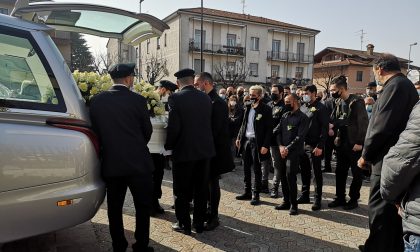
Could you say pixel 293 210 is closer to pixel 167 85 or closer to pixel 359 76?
pixel 167 85

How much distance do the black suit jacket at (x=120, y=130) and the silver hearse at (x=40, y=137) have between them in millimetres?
236

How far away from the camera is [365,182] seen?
7637mm

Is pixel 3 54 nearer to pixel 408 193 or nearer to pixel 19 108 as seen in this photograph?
pixel 19 108

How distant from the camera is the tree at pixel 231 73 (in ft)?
122

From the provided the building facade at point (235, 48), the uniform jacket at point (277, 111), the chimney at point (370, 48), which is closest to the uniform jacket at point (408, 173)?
the uniform jacket at point (277, 111)

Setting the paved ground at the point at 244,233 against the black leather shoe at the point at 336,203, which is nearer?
the paved ground at the point at 244,233

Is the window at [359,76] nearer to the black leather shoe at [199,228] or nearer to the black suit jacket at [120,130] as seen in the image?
the black leather shoe at [199,228]

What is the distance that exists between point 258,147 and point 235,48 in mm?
37063

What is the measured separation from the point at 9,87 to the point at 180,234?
2.69 m

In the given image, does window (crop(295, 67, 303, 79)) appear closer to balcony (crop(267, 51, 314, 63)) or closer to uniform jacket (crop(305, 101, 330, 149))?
balcony (crop(267, 51, 314, 63))

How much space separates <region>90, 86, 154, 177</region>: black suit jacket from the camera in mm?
3230

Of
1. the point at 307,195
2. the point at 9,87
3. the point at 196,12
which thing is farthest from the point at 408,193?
the point at 196,12

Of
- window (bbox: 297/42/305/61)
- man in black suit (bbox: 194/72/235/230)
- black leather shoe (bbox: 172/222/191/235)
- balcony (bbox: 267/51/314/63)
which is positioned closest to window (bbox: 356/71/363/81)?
balcony (bbox: 267/51/314/63)

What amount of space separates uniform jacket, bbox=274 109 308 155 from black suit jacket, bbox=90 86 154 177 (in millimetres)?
2623
